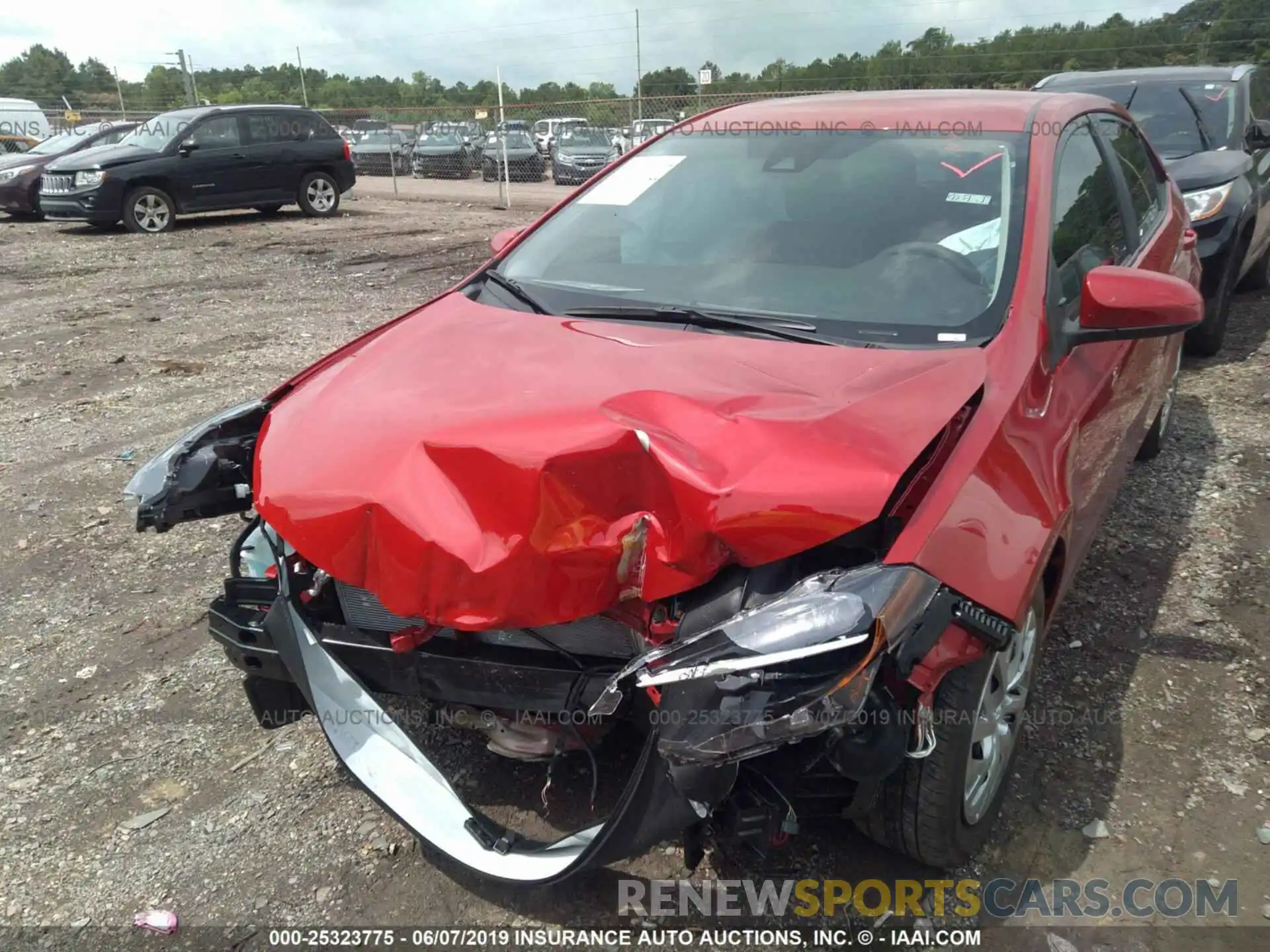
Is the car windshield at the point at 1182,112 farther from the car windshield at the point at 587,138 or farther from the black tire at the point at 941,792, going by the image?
the car windshield at the point at 587,138

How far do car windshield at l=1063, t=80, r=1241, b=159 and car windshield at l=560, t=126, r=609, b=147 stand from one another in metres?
14.9

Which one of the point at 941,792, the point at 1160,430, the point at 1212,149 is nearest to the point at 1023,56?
the point at 1212,149

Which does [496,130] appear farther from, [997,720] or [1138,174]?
[997,720]

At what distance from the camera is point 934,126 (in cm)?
301

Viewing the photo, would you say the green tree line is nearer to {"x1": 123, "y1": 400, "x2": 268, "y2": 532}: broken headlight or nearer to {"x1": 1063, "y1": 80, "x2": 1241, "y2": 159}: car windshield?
{"x1": 1063, "y1": 80, "x2": 1241, "y2": 159}: car windshield

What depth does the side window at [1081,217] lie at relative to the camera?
105 inches

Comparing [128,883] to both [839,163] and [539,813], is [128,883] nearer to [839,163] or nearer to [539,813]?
[539,813]

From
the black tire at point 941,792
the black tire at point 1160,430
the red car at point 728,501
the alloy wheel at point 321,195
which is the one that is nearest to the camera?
the red car at point 728,501

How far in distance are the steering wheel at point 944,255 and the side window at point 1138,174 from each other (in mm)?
1296

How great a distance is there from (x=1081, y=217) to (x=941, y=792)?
1.91 meters

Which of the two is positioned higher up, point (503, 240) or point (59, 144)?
point (59, 144)

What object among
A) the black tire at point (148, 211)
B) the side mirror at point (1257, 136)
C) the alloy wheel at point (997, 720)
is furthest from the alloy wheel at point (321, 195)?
the alloy wheel at point (997, 720)

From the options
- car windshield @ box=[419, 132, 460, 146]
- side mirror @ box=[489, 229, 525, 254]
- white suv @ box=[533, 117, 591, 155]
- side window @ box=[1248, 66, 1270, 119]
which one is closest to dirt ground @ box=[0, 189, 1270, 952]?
side mirror @ box=[489, 229, 525, 254]

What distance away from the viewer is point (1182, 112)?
677 centimetres
